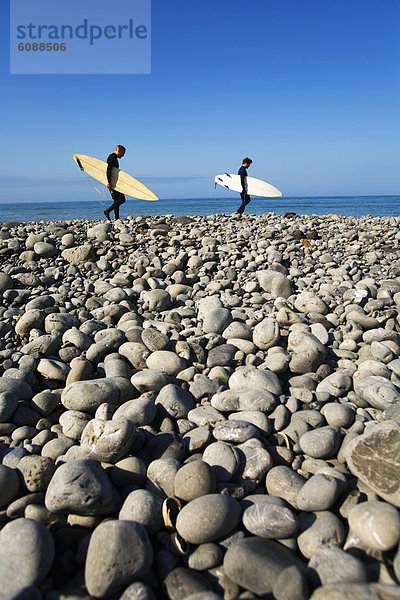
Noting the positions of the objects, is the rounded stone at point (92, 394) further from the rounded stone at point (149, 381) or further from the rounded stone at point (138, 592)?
the rounded stone at point (138, 592)

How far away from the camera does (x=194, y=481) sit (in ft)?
5.55

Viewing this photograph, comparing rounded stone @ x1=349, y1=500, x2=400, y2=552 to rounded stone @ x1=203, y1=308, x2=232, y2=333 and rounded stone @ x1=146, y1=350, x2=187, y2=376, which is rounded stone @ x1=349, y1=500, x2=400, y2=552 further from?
rounded stone @ x1=203, y1=308, x2=232, y2=333

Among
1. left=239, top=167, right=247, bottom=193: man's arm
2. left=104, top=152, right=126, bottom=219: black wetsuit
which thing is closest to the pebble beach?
left=104, top=152, right=126, bottom=219: black wetsuit

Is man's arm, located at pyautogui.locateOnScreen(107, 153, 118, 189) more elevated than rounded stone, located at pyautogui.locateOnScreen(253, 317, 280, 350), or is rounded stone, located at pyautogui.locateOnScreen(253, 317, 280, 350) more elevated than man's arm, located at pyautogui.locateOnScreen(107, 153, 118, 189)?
man's arm, located at pyautogui.locateOnScreen(107, 153, 118, 189)

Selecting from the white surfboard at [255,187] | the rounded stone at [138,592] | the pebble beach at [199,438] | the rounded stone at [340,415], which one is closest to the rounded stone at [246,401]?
the pebble beach at [199,438]

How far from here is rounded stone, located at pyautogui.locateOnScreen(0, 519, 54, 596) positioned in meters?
1.30

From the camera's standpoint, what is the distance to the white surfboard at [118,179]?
858 cm

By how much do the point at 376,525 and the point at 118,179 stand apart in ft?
27.9

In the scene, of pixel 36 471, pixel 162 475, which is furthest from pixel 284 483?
pixel 36 471

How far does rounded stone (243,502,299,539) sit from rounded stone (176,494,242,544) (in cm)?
6

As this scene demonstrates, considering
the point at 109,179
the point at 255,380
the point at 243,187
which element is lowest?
the point at 255,380

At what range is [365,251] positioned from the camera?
225 inches

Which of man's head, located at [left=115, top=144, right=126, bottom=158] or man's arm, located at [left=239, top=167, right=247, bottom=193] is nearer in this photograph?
man's head, located at [left=115, top=144, right=126, bottom=158]

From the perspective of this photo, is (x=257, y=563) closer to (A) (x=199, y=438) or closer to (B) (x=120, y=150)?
(A) (x=199, y=438)
